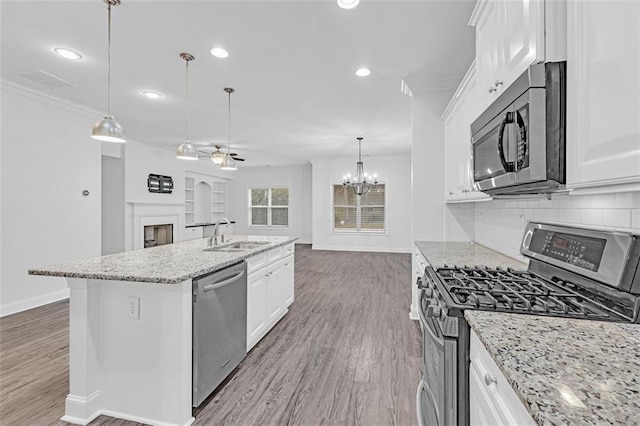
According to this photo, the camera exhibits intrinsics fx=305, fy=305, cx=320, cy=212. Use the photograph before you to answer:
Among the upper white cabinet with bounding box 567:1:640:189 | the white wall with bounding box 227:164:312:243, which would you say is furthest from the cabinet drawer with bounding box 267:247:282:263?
the white wall with bounding box 227:164:312:243

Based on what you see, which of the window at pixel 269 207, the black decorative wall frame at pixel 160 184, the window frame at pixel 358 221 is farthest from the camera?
the window at pixel 269 207

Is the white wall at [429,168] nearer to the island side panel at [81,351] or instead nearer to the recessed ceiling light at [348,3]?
the recessed ceiling light at [348,3]

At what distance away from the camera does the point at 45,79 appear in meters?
3.59

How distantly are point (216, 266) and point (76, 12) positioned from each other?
2.30 m

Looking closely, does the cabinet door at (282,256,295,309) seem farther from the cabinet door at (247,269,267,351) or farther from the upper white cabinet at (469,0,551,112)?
the upper white cabinet at (469,0,551,112)

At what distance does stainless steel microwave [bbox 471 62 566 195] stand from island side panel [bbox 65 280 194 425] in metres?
1.87

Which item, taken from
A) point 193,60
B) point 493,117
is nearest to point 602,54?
point 493,117

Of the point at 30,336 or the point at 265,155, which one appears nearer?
the point at 30,336

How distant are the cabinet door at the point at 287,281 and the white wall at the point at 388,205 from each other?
5.36 meters

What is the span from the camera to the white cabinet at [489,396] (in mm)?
786

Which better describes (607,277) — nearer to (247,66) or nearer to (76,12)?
(247,66)

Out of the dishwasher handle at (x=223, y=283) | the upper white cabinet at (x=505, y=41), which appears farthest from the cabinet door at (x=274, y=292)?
the upper white cabinet at (x=505, y=41)

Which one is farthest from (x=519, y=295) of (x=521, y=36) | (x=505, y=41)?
(x=505, y=41)

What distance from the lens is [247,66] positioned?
3.27 m
